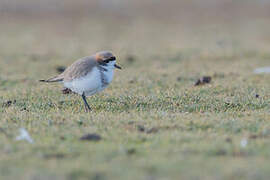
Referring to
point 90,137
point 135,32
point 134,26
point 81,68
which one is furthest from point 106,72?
point 134,26

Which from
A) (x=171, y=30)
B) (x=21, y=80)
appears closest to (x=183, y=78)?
(x=21, y=80)

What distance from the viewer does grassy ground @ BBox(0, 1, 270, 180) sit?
17.0 ft

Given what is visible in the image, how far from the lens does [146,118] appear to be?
24.0 feet

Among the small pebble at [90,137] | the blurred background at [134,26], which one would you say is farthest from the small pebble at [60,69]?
the small pebble at [90,137]

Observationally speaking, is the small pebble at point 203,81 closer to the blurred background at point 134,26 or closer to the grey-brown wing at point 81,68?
the grey-brown wing at point 81,68

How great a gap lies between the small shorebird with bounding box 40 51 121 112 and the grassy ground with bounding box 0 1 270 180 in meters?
0.40

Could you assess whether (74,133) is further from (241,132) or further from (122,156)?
(241,132)

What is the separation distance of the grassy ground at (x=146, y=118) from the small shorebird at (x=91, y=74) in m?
0.40

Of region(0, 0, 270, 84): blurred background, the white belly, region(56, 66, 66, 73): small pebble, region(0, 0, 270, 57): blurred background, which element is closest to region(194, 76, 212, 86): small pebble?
region(0, 0, 270, 84): blurred background

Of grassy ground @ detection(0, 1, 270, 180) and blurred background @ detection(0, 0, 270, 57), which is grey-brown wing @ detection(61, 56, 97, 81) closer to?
grassy ground @ detection(0, 1, 270, 180)

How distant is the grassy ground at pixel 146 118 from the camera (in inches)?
205

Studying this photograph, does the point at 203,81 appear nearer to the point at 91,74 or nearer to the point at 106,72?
the point at 106,72

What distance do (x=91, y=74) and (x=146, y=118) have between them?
1.15 m

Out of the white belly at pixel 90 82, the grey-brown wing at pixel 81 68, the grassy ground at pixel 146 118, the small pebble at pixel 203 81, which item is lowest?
the grassy ground at pixel 146 118
